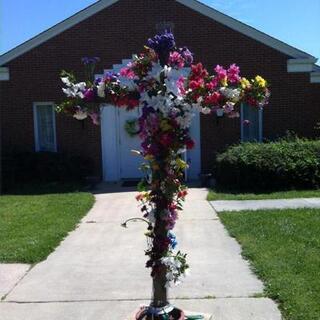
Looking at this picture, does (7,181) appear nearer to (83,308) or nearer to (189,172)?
(189,172)

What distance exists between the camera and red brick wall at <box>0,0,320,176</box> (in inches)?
666

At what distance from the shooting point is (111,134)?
17.4m

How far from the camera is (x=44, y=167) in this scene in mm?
16766

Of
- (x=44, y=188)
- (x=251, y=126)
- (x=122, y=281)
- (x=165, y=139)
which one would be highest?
(x=165, y=139)

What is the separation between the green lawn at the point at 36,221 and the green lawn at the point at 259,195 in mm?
2784

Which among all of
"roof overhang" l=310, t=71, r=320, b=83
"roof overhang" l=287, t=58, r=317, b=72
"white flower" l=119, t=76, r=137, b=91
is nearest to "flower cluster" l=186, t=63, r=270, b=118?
"white flower" l=119, t=76, r=137, b=91

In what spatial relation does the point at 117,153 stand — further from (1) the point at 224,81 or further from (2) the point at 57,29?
(1) the point at 224,81

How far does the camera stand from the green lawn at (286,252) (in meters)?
5.62

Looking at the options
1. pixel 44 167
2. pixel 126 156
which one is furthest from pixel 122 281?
pixel 126 156

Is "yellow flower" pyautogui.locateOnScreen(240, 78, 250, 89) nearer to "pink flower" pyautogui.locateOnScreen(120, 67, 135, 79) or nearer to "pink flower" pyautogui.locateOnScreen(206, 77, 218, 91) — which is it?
"pink flower" pyautogui.locateOnScreen(206, 77, 218, 91)

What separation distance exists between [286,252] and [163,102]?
3897 millimetres

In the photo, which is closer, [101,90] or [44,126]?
[101,90]

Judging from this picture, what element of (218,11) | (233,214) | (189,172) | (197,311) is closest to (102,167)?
(189,172)

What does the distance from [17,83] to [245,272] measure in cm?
1206
